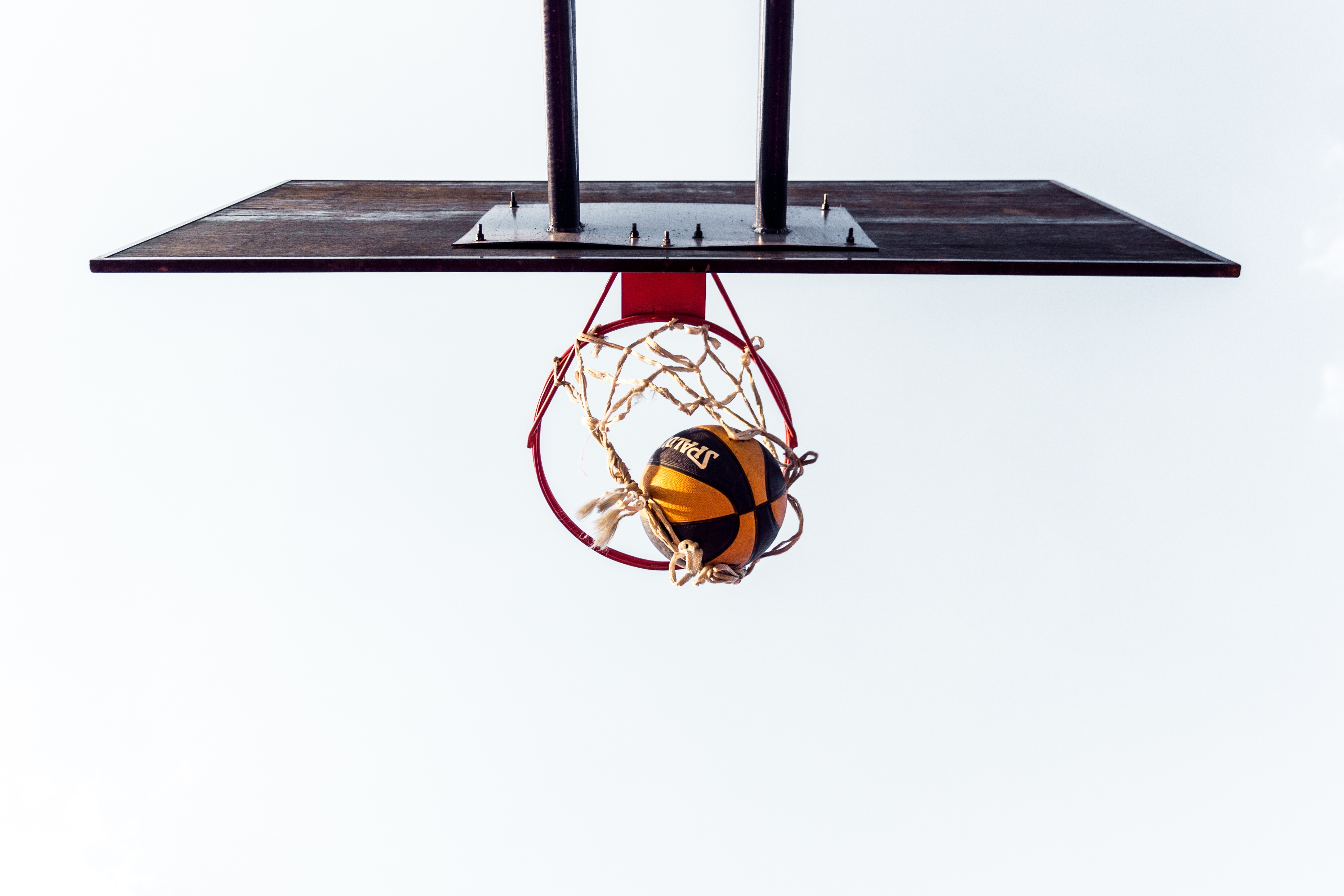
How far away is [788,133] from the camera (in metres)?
2.30

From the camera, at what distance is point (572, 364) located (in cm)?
254

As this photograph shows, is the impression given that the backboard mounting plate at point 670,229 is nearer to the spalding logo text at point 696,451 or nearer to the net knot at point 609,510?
the spalding logo text at point 696,451

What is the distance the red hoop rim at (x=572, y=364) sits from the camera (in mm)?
2535

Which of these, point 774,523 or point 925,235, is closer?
point 925,235

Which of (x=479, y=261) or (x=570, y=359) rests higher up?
(x=479, y=261)

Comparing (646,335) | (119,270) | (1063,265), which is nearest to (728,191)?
(646,335)

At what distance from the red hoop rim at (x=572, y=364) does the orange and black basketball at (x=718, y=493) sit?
0.17 metres

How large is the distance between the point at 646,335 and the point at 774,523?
19.7 inches

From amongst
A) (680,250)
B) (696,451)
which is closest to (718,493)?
(696,451)

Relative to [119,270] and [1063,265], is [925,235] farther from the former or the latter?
[119,270]

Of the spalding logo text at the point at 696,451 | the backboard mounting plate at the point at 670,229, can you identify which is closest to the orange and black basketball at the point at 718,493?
the spalding logo text at the point at 696,451

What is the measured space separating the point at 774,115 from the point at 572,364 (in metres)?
0.69

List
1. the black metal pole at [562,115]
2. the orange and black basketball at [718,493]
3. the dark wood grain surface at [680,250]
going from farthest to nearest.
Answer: the orange and black basketball at [718,493]
the black metal pole at [562,115]
the dark wood grain surface at [680,250]

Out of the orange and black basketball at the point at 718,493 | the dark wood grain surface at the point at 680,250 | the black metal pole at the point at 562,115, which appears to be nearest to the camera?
the dark wood grain surface at the point at 680,250
